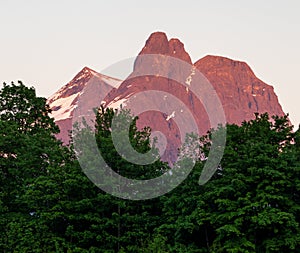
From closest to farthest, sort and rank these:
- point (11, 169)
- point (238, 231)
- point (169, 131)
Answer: point (238, 231)
point (11, 169)
point (169, 131)

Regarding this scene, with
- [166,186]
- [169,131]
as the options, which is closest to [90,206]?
[166,186]

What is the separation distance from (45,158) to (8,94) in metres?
9.21

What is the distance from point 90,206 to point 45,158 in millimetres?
7119

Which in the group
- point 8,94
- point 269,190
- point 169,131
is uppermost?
point 169,131

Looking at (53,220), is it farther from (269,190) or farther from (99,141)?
(269,190)

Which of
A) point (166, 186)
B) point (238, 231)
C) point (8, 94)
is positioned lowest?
point (238, 231)

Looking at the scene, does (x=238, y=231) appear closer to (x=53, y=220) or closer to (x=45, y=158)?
(x=53, y=220)

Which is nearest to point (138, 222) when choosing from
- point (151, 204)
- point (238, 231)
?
point (151, 204)

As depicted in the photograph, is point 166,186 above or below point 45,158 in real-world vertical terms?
below

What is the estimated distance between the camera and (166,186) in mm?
37562

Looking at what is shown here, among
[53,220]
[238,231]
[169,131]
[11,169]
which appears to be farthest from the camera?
[169,131]

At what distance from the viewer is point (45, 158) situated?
40.8 meters

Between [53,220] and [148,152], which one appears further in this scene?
[148,152]

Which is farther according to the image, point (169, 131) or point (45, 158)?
point (169, 131)
